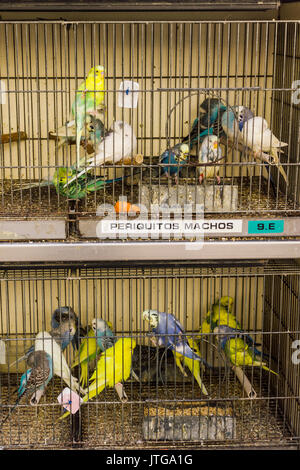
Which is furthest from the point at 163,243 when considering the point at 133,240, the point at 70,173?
the point at 70,173

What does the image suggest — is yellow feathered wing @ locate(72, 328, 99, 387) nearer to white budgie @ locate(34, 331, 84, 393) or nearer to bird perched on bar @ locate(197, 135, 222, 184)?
white budgie @ locate(34, 331, 84, 393)

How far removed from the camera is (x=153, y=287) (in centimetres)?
218

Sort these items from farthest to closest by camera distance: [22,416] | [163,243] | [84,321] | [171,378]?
1. [84,321]
2. [171,378]
3. [22,416]
4. [163,243]

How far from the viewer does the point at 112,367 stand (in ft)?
5.84

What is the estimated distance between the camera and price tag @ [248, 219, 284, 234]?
1587mm

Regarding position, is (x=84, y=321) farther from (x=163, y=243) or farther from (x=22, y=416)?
(x=163, y=243)

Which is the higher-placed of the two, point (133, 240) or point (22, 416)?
point (133, 240)

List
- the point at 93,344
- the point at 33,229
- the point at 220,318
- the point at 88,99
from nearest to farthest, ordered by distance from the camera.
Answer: the point at 33,229
the point at 88,99
the point at 93,344
the point at 220,318

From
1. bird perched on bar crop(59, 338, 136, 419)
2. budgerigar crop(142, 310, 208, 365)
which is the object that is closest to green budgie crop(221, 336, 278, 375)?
budgerigar crop(142, 310, 208, 365)

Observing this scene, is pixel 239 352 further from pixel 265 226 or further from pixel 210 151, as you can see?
pixel 210 151

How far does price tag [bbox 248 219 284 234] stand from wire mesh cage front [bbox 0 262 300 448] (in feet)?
0.38

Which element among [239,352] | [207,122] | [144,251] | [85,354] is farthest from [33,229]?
[239,352]

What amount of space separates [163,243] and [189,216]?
102mm

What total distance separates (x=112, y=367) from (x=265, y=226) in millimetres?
598
